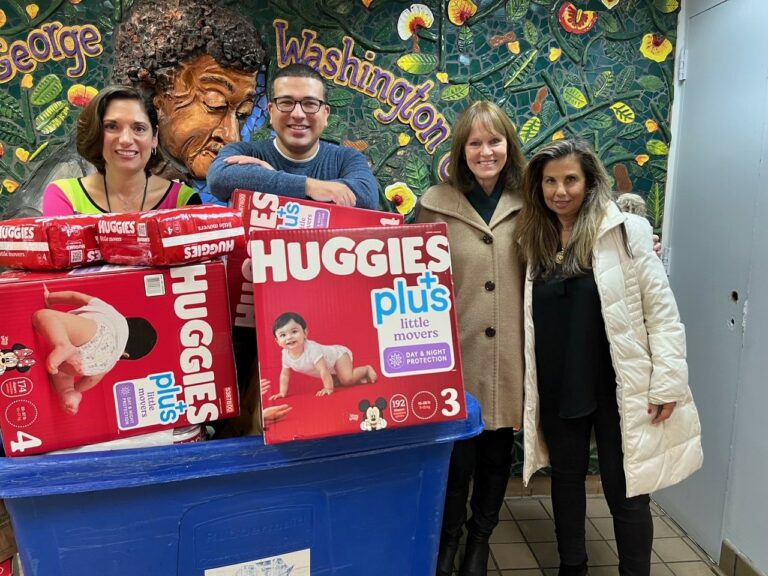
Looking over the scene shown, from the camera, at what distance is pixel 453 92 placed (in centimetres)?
222

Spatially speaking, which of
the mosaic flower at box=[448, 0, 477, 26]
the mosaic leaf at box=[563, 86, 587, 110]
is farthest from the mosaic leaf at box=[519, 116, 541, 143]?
the mosaic flower at box=[448, 0, 477, 26]

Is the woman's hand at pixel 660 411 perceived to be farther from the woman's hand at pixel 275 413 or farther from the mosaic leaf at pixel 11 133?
the mosaic leaf at pixel 11 133

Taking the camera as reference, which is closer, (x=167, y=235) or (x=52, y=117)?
(x=167, y=235)

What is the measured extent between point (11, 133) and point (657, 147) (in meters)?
2.61

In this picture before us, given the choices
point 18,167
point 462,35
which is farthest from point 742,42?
point 18,167

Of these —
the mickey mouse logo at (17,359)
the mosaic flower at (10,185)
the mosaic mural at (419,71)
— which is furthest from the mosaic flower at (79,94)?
the mickey mouse logo at (17,359)

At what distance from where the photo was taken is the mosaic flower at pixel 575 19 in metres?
2.23

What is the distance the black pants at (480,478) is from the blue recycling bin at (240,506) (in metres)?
0.79

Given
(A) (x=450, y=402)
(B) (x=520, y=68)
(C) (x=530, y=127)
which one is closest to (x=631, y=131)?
(C) (x=530, y=127)

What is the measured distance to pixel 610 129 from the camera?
2.34 meters

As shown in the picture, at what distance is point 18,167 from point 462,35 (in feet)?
5.88

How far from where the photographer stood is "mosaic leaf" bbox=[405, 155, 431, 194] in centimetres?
226

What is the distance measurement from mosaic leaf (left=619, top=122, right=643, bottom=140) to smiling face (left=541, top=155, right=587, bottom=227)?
884 millimetres

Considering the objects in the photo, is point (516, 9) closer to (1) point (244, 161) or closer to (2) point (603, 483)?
(1) point (244, 161)
